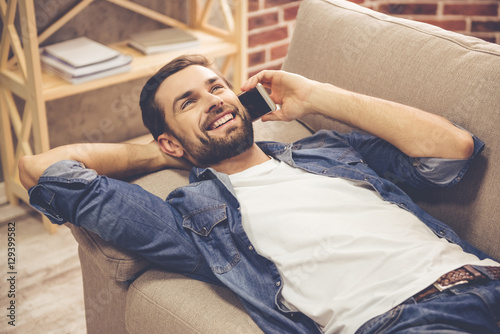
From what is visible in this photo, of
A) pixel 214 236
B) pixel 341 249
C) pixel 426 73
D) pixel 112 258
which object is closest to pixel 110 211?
pixel 112 258

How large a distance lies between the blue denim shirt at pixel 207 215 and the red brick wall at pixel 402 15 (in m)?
1.45

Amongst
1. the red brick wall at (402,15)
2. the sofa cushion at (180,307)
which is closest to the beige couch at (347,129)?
the sofa cushion at (180,307)

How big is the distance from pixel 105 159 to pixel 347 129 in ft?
2.28

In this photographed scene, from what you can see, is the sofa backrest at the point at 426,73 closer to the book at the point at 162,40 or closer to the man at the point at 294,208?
the man at the point at 294,208

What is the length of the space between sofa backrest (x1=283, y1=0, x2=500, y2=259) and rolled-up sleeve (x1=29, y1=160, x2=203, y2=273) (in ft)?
2.15

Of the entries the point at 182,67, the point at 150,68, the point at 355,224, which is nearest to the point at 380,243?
the point at 355,224

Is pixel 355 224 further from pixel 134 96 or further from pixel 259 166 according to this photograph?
→ pixel 134 96

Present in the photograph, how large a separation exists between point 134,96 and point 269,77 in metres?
1.17

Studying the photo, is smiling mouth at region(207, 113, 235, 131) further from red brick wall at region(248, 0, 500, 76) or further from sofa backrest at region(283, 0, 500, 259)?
red brick wall at region(248, 0, 500, 76)

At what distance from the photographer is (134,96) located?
2.55 metres

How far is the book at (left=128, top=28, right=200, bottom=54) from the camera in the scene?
2248 millimetres

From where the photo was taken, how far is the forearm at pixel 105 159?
1228mm

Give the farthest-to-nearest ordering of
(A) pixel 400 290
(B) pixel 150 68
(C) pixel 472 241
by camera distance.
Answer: (B) pixel 150 68
(C) pixel 472 241
(A) pixel 400 290

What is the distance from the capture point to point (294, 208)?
48.4 inches
